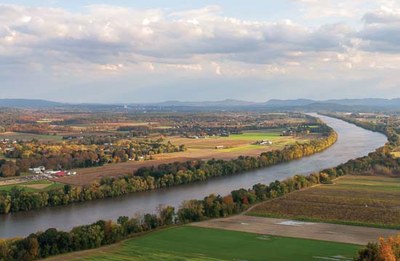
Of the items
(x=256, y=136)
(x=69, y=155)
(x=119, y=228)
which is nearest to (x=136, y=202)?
(x=119, y=228)

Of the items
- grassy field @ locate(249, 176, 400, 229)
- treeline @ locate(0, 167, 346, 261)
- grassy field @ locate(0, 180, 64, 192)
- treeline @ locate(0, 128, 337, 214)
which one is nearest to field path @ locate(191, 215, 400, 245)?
treeline @ locate(0, 167, 346, 261)

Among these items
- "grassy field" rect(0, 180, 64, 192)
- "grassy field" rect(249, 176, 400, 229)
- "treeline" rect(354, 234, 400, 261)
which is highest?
"treeline" rect(354, 234, 400, 261)

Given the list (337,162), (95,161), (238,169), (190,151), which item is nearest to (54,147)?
(95,161)

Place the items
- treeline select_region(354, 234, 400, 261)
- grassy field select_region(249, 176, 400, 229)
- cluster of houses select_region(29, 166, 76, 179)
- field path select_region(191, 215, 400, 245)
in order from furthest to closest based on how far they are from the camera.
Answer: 1. cluster of houses select_region(29, 166, 76, 179)
2. grassy field select_region(249, 176, 400, 229)
3. field path select_region(191, 215, 400, 245)
4. treeline select_region(354, 234, 400, 261)

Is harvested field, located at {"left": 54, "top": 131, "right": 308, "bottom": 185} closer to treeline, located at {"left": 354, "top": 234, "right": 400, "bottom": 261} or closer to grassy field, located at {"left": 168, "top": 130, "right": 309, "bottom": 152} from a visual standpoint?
grassy field, located at {"left": 168, "top": 130, "right": 309, "bottom": 152}

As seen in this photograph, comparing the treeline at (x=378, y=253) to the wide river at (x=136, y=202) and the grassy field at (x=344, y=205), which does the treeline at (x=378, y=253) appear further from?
the wide river at (x=136, y=202)

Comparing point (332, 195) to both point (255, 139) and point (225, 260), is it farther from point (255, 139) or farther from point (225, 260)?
point (255, 139)

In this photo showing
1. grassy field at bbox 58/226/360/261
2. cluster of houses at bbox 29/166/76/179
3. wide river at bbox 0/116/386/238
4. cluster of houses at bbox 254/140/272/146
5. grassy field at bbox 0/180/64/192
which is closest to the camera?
grassy field at bbox 58/226/360/261
